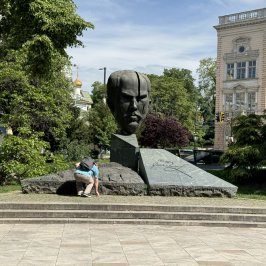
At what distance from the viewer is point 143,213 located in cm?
1055

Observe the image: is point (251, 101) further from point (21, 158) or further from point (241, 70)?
point (21, 158)

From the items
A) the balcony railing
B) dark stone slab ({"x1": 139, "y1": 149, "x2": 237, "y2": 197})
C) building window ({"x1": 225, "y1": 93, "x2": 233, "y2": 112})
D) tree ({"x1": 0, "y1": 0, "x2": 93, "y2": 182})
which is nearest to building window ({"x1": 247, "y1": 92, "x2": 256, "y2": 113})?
building window ({"x1": 225, "y1": 93, "x2": 233, "y2": 112})

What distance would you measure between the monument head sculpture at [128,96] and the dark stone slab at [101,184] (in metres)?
2.43

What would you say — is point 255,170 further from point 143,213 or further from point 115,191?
point 143,213

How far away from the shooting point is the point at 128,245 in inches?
317

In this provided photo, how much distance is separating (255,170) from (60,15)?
1058 cm

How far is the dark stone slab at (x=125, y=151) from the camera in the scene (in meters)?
14.5

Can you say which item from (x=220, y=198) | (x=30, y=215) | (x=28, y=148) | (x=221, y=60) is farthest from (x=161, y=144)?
(x=30, y=215)

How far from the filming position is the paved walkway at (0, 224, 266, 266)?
698 centimetres

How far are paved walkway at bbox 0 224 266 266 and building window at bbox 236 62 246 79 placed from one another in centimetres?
4678

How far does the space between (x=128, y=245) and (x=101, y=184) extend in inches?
199

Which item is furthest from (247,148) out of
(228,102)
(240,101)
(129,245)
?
(228,102)

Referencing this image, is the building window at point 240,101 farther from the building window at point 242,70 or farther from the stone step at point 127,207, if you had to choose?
the stone step at point 127,207

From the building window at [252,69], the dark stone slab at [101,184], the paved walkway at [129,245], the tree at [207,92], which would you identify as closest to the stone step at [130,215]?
the paved walkway at [129,245]
